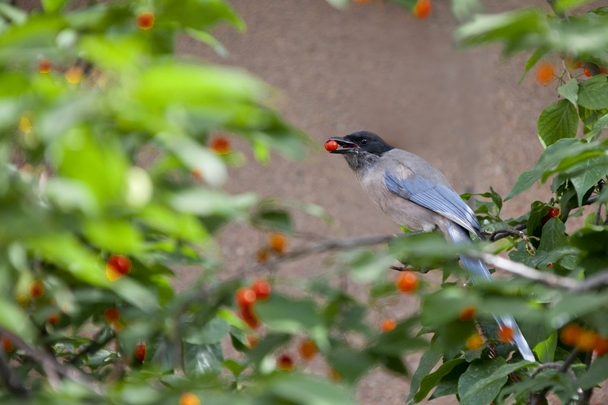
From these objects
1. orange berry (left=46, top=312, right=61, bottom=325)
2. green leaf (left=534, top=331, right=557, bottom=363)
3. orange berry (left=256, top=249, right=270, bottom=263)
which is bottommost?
green leaf (left=534, top=331, right=557, bottom=363)

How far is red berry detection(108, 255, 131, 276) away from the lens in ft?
3.85

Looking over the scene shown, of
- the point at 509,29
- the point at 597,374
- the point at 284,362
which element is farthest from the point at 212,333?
the point at 509,29

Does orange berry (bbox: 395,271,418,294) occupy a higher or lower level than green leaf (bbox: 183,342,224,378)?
higher

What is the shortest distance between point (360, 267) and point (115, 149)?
1.16 feet

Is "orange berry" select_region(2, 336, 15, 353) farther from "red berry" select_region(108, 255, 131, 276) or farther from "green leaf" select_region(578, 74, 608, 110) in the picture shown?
"green leaf" select_region(578, 74, 608, 110)

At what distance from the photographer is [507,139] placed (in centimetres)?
402

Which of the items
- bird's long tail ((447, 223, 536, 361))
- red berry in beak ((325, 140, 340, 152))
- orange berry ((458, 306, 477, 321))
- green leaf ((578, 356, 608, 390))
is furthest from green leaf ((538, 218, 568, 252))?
red berry in beak ((325, 140, 340, 152))

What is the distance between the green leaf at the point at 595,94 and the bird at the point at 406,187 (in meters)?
0.81

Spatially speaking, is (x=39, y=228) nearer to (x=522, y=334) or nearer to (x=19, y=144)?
(x=19, y=144)

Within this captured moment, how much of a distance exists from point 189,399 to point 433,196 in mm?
2518

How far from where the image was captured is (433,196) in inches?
130

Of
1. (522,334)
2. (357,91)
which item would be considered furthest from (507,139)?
(522,334)

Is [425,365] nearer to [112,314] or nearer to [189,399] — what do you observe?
[112,314]

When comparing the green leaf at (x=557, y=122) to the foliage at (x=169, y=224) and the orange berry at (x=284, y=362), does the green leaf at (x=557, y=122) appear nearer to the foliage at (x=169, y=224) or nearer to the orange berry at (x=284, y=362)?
the foliage at (x=169, y=224)
